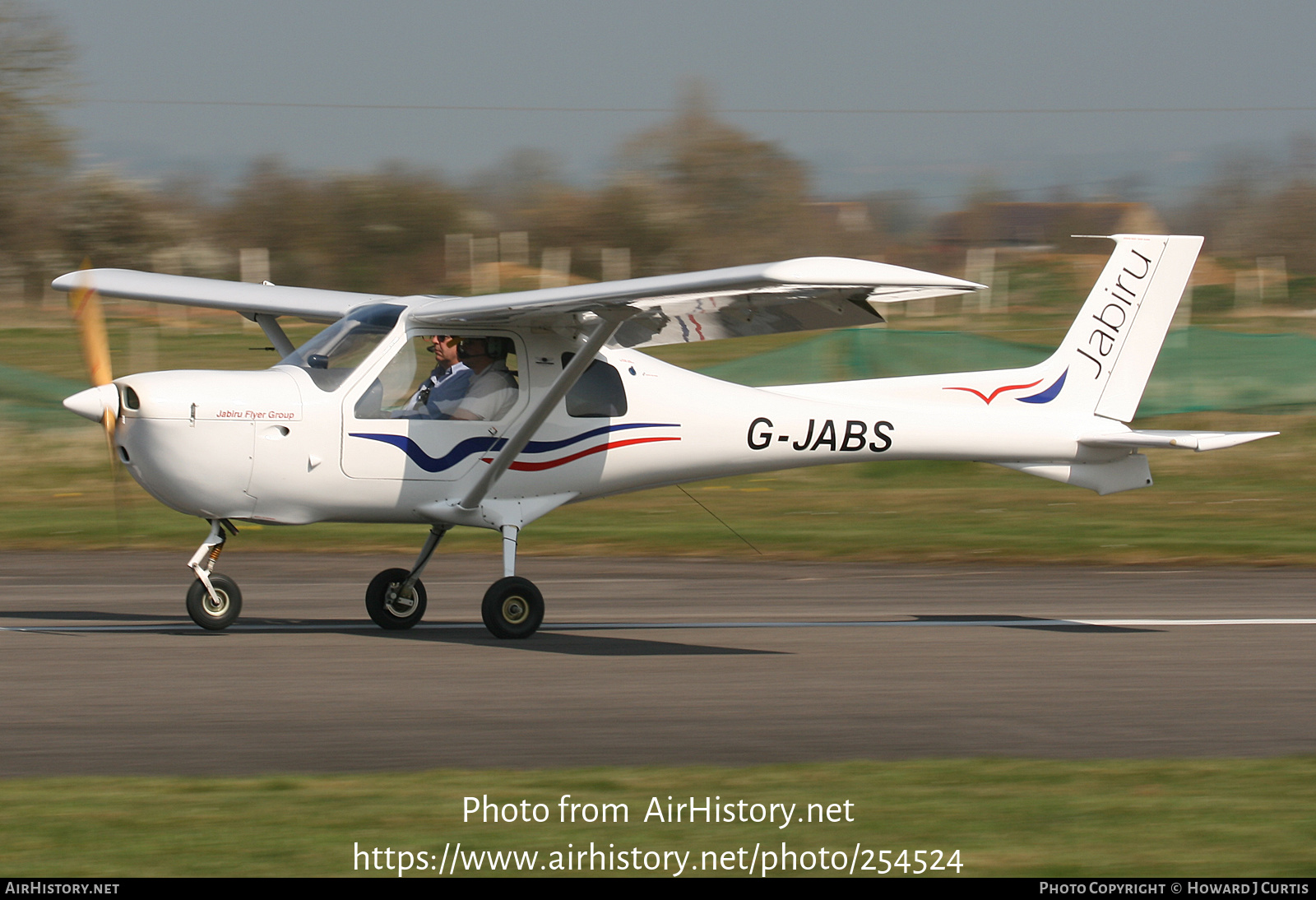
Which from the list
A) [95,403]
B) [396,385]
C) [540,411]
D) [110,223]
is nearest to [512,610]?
[540,411]

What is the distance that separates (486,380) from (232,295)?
266 cm

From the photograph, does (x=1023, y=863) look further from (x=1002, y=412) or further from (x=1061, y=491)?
(x=1061, y=491)

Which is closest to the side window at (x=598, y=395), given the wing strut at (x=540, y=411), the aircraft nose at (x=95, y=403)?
the wing strut at (x=540, y=411)

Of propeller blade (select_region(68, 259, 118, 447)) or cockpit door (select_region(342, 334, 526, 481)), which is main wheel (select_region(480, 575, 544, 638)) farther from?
propeller blade (select_region(68, 259, 118, 447))

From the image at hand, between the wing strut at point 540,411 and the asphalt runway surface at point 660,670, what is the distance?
104 centimetres

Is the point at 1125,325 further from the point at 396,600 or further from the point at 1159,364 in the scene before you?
the point at 1159,364

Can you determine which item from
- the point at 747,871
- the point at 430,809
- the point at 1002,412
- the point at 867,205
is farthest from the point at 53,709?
the point at 867,205

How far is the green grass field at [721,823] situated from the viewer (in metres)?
5.23

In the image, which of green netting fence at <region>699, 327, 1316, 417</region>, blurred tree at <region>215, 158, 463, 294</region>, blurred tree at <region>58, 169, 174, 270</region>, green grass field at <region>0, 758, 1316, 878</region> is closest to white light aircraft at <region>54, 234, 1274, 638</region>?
green grass field at <region>0, 758, 1316, 878</region>

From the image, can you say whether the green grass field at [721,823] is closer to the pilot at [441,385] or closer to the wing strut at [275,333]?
the pilot at [441,385]

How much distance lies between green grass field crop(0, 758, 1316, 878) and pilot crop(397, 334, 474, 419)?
13.0 feet

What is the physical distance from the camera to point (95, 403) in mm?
9227

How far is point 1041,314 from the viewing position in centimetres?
3956

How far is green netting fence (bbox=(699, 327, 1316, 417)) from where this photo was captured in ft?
76.1
